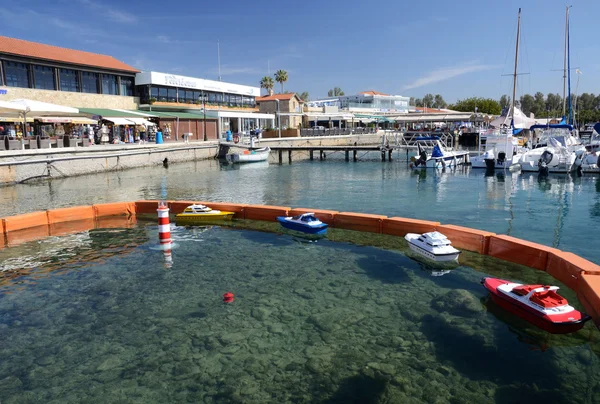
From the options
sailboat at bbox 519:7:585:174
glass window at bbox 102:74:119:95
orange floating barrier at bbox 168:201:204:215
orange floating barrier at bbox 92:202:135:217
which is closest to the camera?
orange floating barrier at bbox 92:202:135:217

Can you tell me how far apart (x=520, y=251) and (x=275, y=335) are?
6.44 meters

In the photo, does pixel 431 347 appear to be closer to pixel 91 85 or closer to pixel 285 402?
pixel 285 402

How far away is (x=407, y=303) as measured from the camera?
27.7 feet

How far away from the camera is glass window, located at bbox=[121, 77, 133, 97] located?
4754 cm

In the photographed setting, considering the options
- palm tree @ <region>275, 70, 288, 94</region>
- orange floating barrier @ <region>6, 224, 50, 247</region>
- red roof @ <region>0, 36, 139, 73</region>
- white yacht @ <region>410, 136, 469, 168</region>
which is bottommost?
orange floating barrier @ <region>6, 224, 50, 247</region>

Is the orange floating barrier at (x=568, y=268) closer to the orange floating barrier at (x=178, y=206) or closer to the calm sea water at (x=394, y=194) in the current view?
the calm sea water at (x=394, y=194)

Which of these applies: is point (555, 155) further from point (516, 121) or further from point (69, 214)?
point (69, 214)

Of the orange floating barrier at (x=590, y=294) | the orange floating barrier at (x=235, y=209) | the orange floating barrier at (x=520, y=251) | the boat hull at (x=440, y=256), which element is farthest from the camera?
the orange floating barrier at (x=235, y=209)

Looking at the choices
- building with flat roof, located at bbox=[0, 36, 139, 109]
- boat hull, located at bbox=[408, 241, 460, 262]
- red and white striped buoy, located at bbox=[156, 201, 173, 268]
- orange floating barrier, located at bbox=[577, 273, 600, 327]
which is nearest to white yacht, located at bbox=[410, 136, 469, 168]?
boat hull, located at bbox=[408, 241, 460, 262]

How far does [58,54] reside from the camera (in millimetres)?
41094

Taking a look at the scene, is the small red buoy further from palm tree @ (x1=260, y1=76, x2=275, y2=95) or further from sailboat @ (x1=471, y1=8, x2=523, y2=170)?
palm tree @ (x1=260, y1=76, x2=275, y2=95)

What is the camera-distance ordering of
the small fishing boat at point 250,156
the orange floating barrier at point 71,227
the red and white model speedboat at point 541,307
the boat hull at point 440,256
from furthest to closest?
the small fishing boat at point 250,156 < the orange floating barrier at point 71,227 < the boat hull at point 440,256 < the red and white model speedboat at point 541,307

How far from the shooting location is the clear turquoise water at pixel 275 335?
5828 mm

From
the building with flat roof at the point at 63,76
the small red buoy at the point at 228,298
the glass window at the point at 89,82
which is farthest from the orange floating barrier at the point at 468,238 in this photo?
the glass window at the point at 89,82
